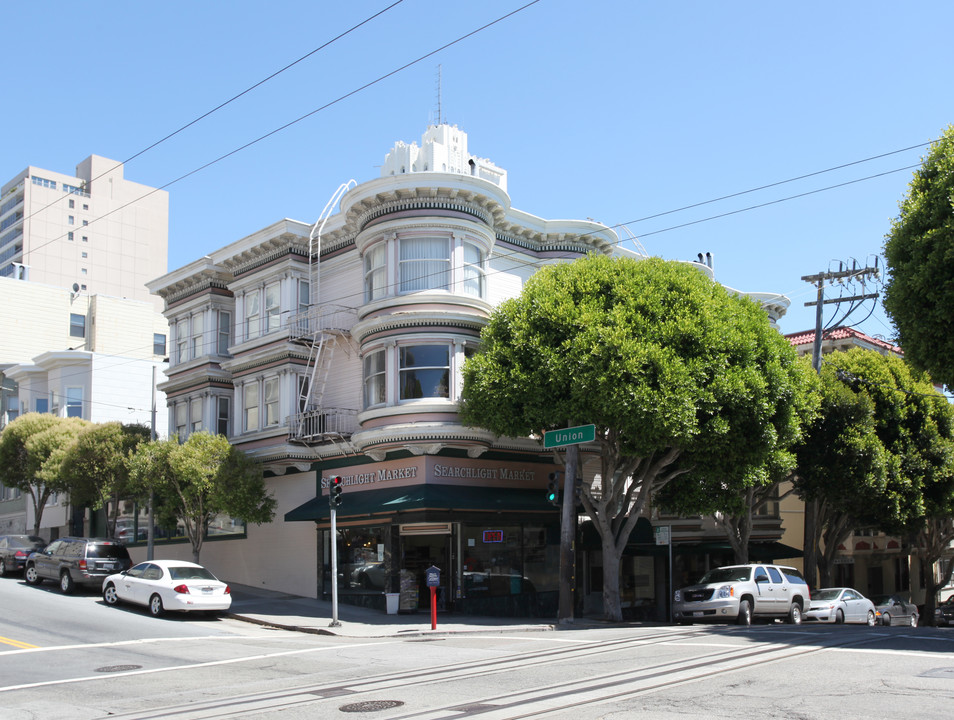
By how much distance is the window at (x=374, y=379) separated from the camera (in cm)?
2738

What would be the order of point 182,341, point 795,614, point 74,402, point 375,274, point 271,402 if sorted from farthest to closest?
1. point 74,402
2. point 182,341
3. point 271,402
4. point 375,274
5. point 795,614

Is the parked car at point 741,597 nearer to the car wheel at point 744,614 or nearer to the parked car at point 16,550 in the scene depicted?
the car wheel at point 744,614

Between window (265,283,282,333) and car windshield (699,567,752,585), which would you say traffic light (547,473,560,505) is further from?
window (265,283,282,333)

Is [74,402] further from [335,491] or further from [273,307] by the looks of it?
[335,491]

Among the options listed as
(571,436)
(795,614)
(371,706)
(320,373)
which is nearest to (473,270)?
(320,373)

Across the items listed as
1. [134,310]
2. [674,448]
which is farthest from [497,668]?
[134,310]

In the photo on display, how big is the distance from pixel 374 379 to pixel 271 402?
5.41 m

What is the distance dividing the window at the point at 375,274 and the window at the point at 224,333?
8.51 m

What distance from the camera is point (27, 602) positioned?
2423 centimetres

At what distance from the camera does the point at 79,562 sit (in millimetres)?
26891

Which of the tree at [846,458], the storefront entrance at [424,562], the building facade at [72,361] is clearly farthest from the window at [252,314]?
the tree at [846,458]

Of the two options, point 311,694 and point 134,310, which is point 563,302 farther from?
point 134,310

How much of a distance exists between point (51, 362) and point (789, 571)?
4105 centimetres

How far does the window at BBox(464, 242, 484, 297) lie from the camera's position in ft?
91.0
